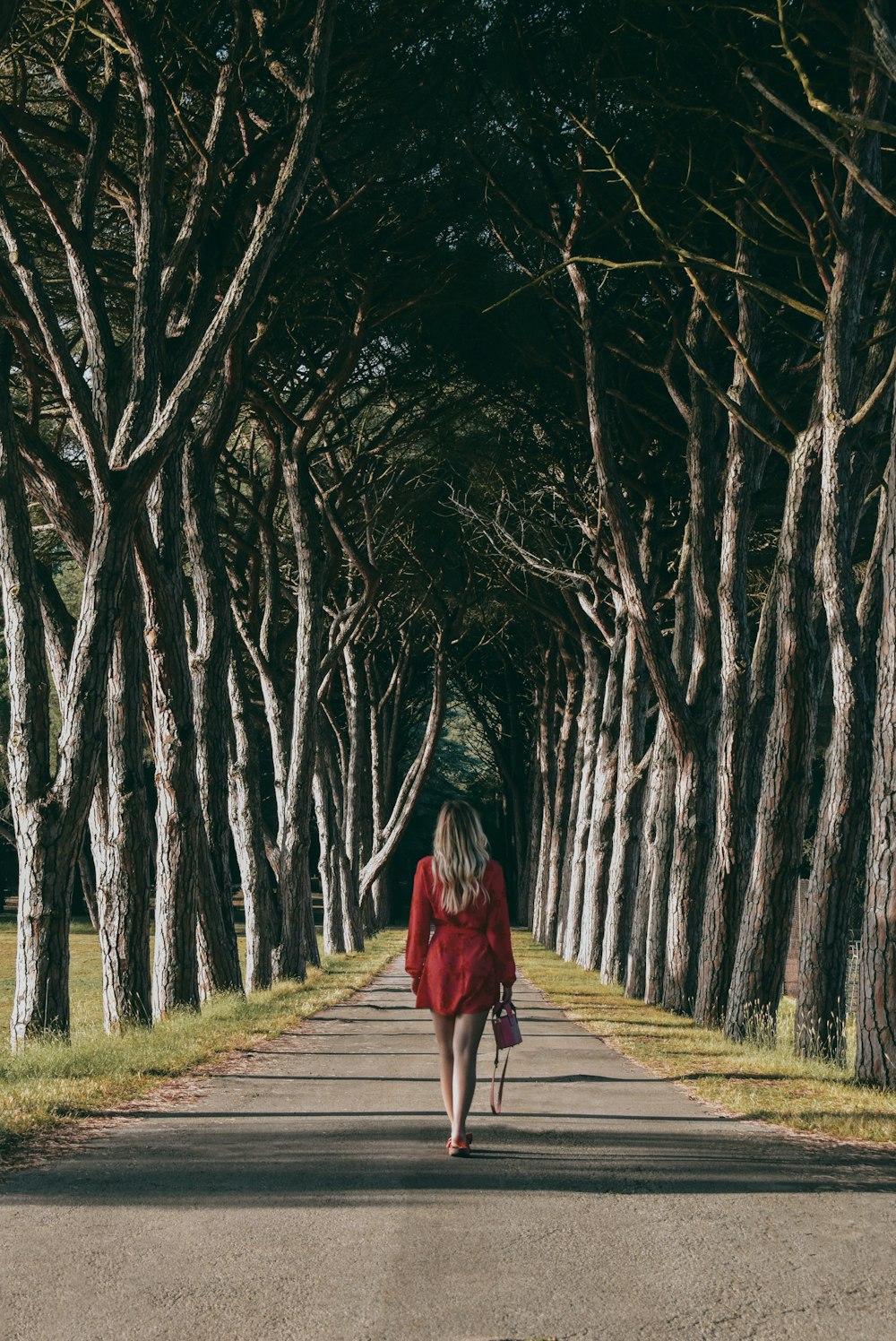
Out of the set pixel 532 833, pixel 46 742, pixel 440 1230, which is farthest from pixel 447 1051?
pixel 532 833

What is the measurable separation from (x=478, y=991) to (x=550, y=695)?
30.1 metres

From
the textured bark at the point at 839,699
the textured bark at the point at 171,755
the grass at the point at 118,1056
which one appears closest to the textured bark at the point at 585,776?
the grass at the point at 118,1056

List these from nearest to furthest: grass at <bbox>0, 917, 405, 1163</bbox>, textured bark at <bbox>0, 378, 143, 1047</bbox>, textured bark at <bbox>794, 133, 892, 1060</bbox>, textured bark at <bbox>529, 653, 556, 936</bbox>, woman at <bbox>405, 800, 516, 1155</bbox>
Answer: woman at <bbox>405, 800, 516, 1155</bbox> < grass at <bbox>0, 917, 405, 1163</bbox> < textured bark at <bbox>0, 378, 143, 1047</bbox> < textured bark at <bbox>794, 133, 892, 1060</bbox> < textured bark at <bbox>529, 653, 556, 936</bbox>

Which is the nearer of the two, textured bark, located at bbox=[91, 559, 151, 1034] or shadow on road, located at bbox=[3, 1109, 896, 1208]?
shadow on road, located at bbox=[3, 1109, 896, 1208]

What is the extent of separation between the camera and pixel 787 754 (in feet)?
38.4

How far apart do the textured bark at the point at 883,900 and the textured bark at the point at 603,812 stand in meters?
13.1

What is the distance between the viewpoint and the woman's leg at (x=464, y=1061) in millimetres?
6617

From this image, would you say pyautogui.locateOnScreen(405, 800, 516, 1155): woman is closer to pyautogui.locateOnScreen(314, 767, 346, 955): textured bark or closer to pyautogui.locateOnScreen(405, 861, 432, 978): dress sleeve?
pyautogui.locateOnScreen(405, 861, 432, 978): dress sleeve

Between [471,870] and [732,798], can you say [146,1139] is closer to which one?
→ [471,870]

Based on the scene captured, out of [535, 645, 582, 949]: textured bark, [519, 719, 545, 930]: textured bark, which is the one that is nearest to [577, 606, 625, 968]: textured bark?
[535, 645, 582, 949]: textured bark

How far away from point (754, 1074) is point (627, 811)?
11.7m

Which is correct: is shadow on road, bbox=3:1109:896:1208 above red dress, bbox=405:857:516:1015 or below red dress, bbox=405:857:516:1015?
below

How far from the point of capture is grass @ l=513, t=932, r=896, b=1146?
7.79 m

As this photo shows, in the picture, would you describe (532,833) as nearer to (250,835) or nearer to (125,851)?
(250,835)
